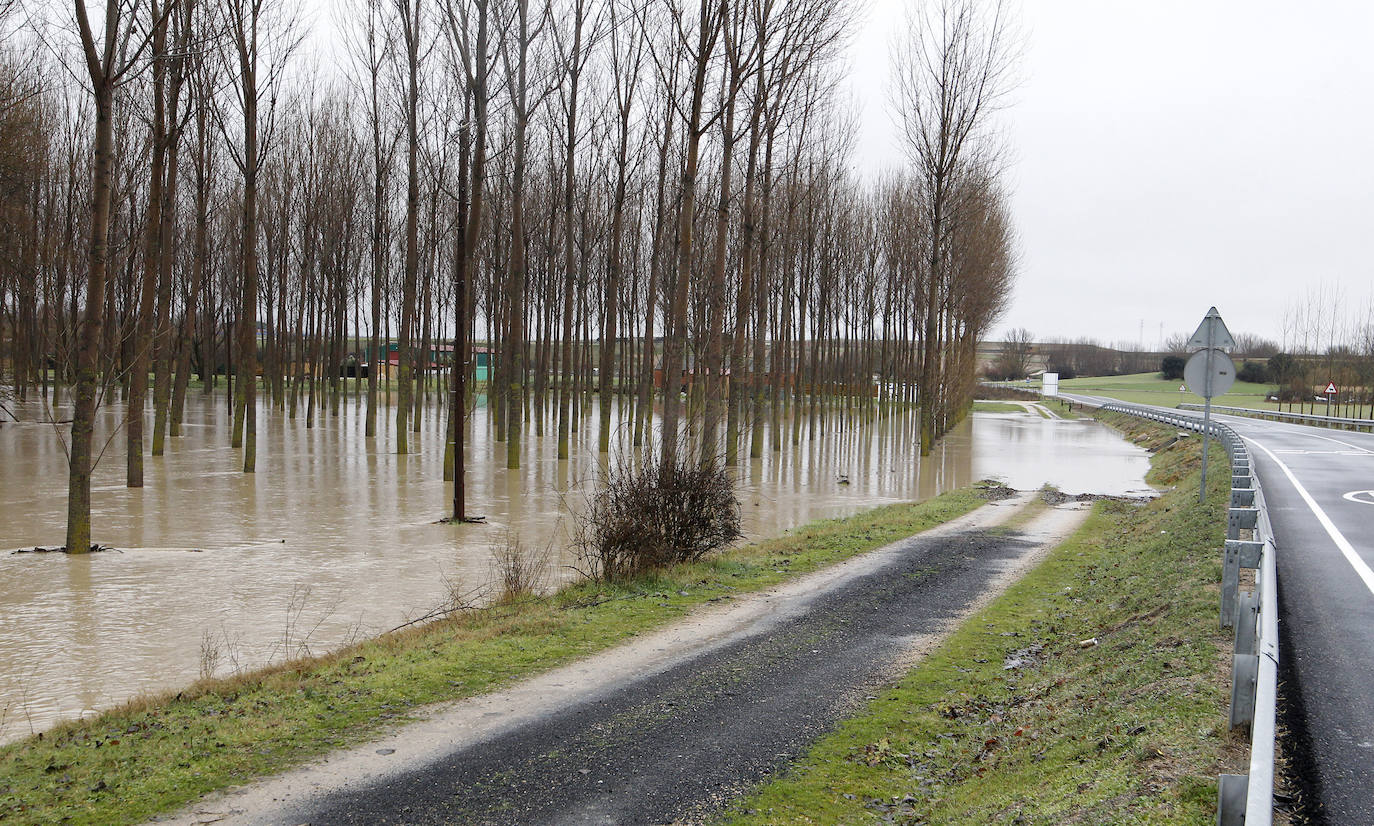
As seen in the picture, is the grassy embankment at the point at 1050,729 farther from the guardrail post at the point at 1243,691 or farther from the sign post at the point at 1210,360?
the sign post at the point at 1210,360

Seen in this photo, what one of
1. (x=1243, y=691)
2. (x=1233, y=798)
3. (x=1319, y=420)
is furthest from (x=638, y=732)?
(x=1319, y=420)

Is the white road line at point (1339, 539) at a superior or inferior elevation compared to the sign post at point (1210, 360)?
inferior

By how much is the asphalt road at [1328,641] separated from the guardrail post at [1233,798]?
1.07m

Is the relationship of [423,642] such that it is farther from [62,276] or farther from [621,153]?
[62,276]

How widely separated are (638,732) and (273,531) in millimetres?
11798

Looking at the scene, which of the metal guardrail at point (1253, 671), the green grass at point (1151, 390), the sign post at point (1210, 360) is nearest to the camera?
the metal guardrail at point (1253, 671)

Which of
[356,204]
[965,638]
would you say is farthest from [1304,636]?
[356,204]

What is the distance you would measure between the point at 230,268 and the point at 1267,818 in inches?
2163

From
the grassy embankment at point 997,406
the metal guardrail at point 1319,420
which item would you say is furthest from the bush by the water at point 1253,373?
the metal guardrail at point 1319,420

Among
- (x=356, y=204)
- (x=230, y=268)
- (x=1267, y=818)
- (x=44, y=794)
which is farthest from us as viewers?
(x=230, y=268)

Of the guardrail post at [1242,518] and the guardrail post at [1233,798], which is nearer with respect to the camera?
the guardrail post at [1233,798]

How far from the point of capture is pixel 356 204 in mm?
43125

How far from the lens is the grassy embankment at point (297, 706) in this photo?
532cm

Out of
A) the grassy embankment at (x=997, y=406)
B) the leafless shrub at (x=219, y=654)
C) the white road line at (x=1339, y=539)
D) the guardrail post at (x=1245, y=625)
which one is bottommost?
the grassy embankment at (x=997, y=406)
